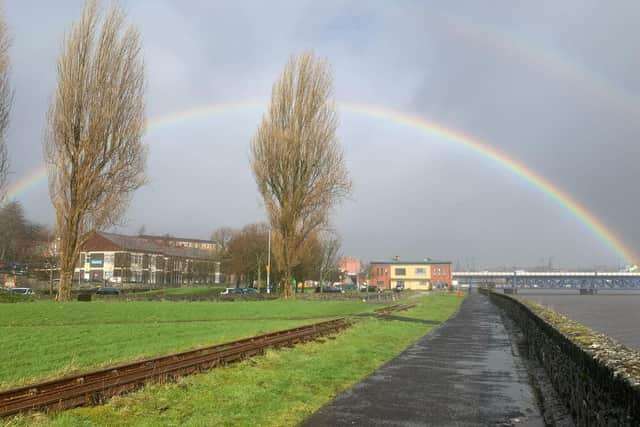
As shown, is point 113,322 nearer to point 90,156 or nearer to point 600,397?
point 90,156

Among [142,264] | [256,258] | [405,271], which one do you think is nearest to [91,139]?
[256,258]

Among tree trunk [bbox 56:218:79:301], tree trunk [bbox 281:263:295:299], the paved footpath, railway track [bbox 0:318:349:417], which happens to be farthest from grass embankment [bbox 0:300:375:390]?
tree trunk [bbox 281:263:295:299]

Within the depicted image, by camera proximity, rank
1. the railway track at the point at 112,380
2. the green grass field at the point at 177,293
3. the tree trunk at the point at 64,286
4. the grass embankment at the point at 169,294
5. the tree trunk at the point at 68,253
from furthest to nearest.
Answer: the green grass field at the point at 177,293 → the grass embankment at the point at 169,294 → the tree trunk at the point at 68,253 → the tree trunk at the point at 64,286 → the railway track at the point at 112,380

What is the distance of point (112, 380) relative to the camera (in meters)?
10.7

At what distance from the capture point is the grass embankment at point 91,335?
13.7 meters

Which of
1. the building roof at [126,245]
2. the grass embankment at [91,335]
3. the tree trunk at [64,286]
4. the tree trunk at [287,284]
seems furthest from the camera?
the building roof at [126,245]

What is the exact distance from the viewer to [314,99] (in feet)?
169

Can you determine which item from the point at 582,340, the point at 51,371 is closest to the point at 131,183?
the point at 51,371

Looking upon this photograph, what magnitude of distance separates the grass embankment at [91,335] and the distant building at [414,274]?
116530 mm

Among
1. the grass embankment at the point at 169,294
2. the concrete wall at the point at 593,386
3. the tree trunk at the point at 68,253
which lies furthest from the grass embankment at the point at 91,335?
the grass embankment at the point at 169,294

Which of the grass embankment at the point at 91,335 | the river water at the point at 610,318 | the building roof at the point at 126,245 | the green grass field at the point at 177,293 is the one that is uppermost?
the building roof at the point at 126,245

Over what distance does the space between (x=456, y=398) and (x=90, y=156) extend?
110 ft

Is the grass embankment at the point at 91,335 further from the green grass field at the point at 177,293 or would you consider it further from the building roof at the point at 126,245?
the building roof at the point at 126,245

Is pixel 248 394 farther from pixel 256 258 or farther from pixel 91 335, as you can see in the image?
pixel 256 258
